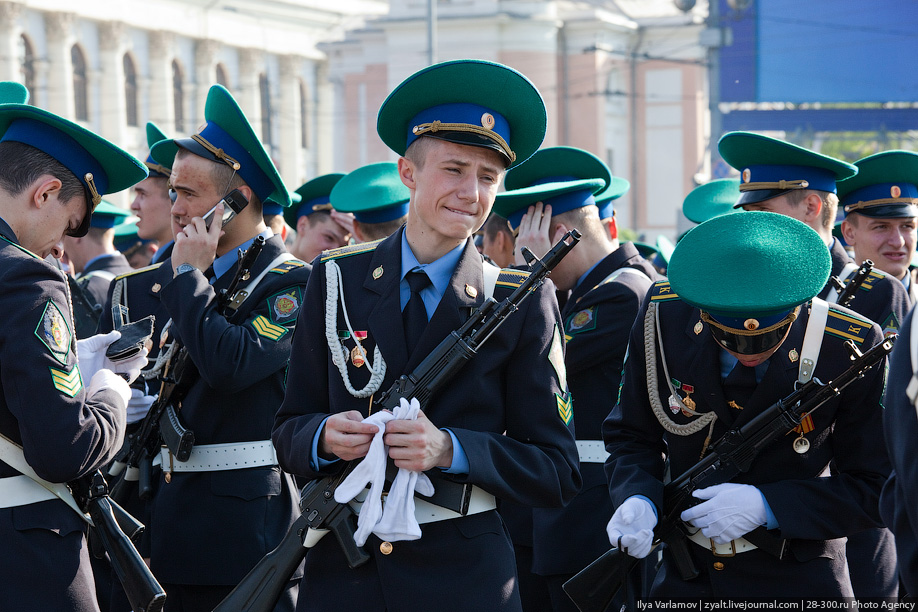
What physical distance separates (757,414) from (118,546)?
6.59 feet

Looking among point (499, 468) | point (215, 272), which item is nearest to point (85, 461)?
point (499, 468)

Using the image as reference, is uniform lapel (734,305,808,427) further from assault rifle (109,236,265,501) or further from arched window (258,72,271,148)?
arched window (258,72,271,148)

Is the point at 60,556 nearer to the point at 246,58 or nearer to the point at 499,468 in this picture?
the point at 499,468

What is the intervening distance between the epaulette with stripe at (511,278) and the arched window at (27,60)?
3562 centimetres

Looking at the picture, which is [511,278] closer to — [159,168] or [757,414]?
[757,414]

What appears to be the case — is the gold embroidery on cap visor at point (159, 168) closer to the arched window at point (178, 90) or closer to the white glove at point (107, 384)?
the white glove at point (107, 384)

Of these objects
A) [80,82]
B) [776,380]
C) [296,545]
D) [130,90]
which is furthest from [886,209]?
[130,90]

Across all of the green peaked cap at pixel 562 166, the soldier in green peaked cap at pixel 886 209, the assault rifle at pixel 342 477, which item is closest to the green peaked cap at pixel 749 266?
the assault rifle at pixel 342 477

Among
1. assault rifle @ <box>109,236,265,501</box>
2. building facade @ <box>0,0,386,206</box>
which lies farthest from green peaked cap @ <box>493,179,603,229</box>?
building facade @ <box>0,0,386,206</box>

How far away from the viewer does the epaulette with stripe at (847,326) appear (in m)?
3.38

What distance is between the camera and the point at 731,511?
3.27 meters

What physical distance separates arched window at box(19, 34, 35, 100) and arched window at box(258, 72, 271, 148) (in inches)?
520

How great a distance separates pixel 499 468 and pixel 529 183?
9.69ft

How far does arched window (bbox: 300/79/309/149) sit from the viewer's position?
50.6 meters
